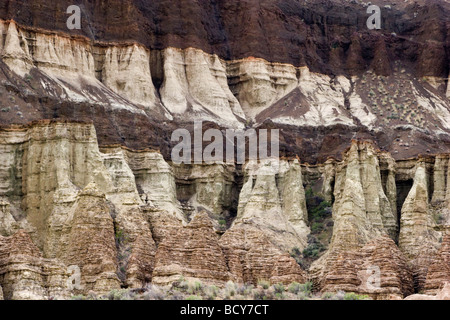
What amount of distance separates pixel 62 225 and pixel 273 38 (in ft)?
155

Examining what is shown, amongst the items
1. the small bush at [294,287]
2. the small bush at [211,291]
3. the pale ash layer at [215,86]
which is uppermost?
the pale ash layer at [215,86]

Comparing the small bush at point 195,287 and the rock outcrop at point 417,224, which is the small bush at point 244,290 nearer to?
the small bush at point 195,287

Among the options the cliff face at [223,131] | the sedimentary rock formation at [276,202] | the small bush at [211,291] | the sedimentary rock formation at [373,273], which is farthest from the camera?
the sedimentary rock formation at [276,202]

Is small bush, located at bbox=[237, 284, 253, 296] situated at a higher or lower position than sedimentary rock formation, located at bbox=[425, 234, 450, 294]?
lower

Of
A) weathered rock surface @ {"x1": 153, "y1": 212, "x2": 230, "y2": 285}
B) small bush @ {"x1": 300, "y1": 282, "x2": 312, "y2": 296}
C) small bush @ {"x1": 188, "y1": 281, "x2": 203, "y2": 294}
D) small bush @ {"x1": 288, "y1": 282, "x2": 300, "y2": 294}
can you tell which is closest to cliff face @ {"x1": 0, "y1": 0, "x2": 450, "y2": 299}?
weathered rock surface @ {"x1": 153, "y1": 212, "x2": 230, "y2": 285}

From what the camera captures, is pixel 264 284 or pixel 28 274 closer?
pixel 28 274

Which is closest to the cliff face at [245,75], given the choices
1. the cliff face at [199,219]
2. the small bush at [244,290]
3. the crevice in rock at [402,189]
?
the crevice in rock at [402,189]

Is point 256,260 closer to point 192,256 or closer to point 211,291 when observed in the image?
point 192,256

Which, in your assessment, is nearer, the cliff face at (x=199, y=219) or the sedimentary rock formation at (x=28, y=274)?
the sedimentary rock formation at (x=28, y=274)

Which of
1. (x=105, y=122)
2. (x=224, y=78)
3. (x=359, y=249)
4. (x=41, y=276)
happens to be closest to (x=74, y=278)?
(x=41, y=276)

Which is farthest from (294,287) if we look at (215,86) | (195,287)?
(215,86)

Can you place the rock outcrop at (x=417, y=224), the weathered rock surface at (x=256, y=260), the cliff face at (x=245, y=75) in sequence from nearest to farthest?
the weathered rock surface at (x=256, y=260)
the rock outcrop at (x=417, y=224)
the cliff face at (x=245, y=75)

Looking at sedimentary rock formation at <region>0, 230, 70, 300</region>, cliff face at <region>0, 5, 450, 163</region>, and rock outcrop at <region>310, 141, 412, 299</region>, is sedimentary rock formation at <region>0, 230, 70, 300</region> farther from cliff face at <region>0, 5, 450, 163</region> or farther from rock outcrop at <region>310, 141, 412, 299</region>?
cliff face at <region>0, 5, 450, 163</region>
